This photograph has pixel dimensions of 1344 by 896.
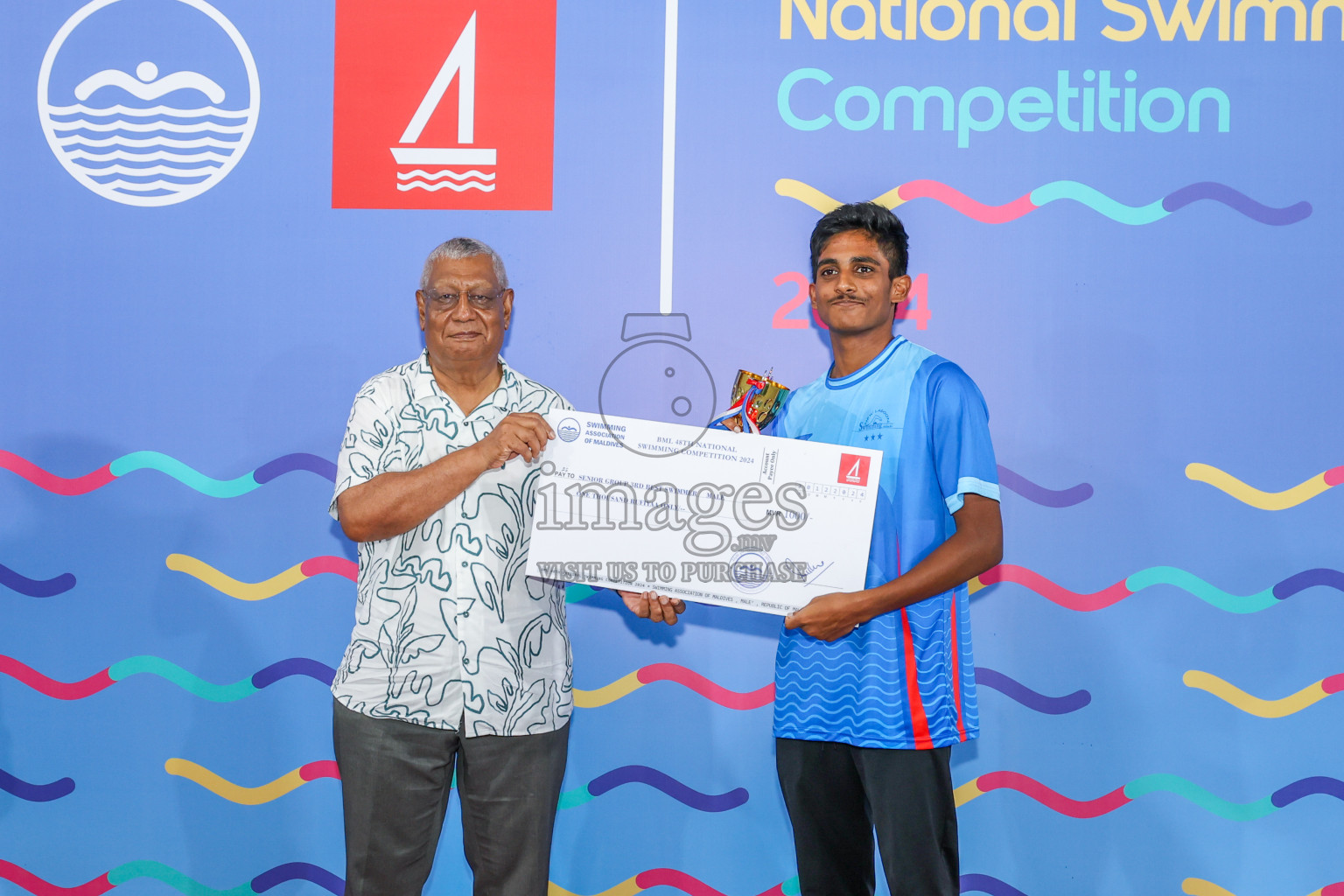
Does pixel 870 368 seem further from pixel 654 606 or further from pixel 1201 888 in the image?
pixel 1201 888

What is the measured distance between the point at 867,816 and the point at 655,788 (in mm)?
679

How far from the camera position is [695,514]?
1679 millimetres

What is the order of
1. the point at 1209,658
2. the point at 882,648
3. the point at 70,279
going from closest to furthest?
the point at 882,648
the point at 1209,658
the point at 70,279

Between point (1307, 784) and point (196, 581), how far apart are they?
2809 mm

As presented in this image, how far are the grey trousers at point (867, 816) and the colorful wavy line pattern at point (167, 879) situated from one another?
130cm

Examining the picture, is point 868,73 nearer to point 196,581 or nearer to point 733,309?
point 733,309

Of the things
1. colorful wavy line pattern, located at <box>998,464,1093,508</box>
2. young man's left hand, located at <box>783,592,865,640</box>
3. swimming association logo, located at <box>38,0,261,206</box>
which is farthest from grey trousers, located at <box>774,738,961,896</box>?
swimming association logo, located at <box>38,0,261,206</box>

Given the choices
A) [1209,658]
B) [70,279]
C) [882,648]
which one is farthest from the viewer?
[70,279]

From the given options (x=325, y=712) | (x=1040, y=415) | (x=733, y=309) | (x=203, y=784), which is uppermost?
(x=733, y=309)

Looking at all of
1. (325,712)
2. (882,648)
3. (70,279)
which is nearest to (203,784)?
(325,712)

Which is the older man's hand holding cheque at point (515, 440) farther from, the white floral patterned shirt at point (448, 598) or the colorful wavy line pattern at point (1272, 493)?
the colorful wavy line pattern at point (1272, 493)

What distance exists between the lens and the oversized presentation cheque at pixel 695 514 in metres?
1.63

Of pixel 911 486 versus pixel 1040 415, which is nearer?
pixel 911 486

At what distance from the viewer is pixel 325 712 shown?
225cm
